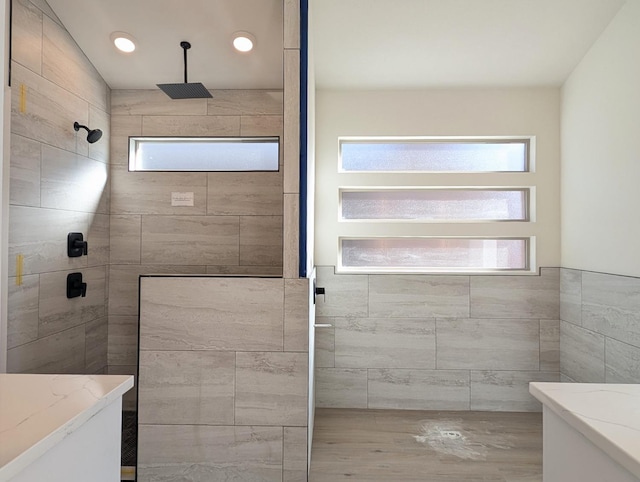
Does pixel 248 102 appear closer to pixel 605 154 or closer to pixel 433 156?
pixel 433 156

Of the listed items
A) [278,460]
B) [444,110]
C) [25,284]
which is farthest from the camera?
[444,110]

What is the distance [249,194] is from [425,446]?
1.92m

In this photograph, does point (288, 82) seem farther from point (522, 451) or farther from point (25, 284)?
point (522, 451)

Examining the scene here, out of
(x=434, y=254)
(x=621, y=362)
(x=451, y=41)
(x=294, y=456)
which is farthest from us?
(x=434, y=254)

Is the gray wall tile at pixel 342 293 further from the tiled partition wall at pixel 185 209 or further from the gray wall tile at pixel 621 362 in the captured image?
the gray wall tile at pixel 621 362

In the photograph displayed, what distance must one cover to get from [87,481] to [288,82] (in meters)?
1.75

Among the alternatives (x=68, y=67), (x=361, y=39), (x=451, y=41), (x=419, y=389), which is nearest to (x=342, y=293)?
(x=419, y=389)

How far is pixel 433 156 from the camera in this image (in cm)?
Answer: 328

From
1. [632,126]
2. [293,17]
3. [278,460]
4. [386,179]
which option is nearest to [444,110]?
[386,179]

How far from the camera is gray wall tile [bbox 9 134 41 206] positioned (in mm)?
2129

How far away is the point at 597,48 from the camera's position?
8.74 feet

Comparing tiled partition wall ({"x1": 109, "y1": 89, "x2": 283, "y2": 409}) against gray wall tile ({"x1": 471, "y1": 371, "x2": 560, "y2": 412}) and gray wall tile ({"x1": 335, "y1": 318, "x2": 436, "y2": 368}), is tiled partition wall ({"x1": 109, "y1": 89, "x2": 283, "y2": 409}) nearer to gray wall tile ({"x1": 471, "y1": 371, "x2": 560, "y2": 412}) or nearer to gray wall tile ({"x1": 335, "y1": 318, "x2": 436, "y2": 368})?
gray wall tile ({"x1": 335, "y1": 318, "x2": 436, "y2": 368})

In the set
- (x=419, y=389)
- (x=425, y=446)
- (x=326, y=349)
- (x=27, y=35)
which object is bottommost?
(x=425, y=446)

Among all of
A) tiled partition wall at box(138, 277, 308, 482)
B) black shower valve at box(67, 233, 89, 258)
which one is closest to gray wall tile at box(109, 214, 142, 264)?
black shower valve at box(67, 233, 89, 258)
